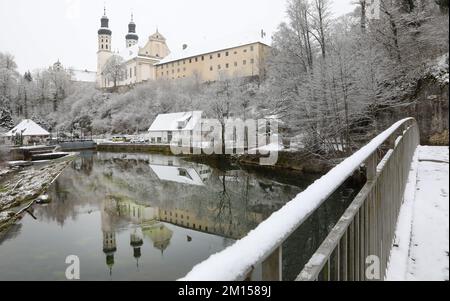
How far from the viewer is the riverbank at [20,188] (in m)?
16.4

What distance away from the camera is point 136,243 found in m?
13.1

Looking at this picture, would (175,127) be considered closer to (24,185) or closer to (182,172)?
(182,172)

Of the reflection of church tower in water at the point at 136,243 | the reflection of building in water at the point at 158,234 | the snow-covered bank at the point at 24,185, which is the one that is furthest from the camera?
the snow-covered bank at the point at 24,185

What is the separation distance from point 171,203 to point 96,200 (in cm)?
534

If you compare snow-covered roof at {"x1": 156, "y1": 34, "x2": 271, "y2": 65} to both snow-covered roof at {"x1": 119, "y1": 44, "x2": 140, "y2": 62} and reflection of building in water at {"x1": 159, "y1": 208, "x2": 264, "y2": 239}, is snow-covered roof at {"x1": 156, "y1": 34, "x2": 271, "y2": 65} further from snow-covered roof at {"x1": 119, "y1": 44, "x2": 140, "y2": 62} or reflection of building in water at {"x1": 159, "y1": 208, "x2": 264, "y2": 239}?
reflection of building in water at {"x1": 159, "y1": 208, "x2": 264, "y2": 239}

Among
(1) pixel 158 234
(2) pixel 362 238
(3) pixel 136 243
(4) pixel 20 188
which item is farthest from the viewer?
(4) pixel 20 188

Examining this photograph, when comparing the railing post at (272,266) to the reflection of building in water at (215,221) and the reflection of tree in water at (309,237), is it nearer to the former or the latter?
the reflection of tree in water at (309,237)

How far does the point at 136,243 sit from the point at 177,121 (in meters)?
40.5

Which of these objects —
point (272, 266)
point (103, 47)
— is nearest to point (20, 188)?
point (272, 266)

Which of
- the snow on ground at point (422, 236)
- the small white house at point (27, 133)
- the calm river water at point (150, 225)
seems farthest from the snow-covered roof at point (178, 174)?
the small white house at point (27, 133)

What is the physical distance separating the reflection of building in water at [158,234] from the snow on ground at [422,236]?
9.57 meters

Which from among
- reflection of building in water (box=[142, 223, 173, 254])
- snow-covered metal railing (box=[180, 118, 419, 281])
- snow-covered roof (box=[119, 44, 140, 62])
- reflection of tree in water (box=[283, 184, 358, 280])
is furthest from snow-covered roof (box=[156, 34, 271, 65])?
snow-covered metal railing (box=[180, 118, 419, 281])

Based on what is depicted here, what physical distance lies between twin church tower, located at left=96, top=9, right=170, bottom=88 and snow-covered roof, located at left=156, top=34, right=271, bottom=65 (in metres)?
5.57
